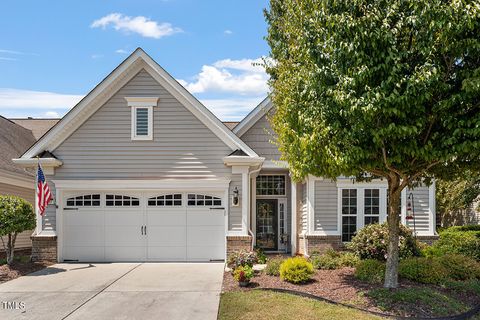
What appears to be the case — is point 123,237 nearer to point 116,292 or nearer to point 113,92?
point 116,292

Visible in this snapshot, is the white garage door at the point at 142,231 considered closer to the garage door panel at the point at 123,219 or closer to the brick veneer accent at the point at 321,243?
the garage door panel at the point at 123,219

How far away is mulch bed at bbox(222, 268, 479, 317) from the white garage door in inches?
105

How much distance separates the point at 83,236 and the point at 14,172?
4048 millimetres

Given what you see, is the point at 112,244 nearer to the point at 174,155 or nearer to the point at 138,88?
the point at 174,155

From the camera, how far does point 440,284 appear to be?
32.7ft

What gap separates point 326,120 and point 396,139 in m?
1.32

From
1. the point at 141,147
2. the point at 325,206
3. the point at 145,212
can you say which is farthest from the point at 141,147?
the point at 325,206

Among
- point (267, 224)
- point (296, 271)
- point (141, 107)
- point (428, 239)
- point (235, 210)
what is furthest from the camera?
point (267, 224)

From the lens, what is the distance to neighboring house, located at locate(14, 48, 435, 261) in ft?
46.4

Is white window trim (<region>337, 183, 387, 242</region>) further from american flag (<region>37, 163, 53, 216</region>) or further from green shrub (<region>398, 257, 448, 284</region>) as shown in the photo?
american flag (<region>37, 163, 53, 216</region>)

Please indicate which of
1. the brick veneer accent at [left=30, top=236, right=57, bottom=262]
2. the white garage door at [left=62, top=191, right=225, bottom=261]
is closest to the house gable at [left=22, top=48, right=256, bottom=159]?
the white garage door at [left=62, top=191, right=225, bottom=261]

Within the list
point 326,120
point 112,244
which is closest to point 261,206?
point 112,244

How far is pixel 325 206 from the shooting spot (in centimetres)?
1523

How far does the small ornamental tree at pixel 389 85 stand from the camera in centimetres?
738
